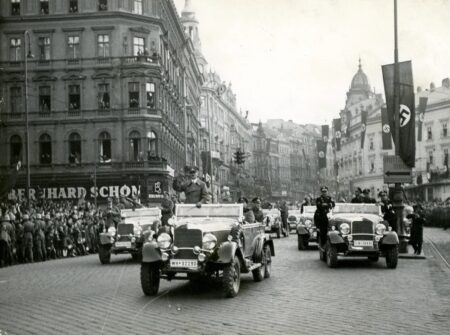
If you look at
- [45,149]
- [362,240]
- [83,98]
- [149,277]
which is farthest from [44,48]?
[149,277]

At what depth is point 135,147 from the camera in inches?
1907

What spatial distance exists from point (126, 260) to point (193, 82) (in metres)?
61.6

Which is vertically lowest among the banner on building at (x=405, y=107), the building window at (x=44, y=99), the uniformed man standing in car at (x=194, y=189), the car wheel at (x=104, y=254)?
the car wheel at (x=104, y=254)

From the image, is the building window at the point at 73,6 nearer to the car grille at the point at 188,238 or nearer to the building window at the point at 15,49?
the building window at the point at 15,49

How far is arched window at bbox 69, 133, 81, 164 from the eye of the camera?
159 ft

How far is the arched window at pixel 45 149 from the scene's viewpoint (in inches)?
1909

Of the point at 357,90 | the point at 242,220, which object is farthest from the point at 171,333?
the point at 357,90

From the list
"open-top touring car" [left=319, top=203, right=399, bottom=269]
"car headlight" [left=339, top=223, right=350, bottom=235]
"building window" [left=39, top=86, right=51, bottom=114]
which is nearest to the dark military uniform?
"open-top touring car" [left=319, top=203, right=399, bottom=269]

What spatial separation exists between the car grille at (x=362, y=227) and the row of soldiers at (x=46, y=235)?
31.5ft

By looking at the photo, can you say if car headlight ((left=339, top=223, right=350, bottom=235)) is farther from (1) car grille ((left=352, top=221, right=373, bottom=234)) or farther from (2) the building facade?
(2) the building facade

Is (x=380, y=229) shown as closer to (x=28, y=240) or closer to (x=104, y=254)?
(x=104, y=254)

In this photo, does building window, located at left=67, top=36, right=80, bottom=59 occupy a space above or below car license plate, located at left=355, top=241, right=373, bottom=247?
above

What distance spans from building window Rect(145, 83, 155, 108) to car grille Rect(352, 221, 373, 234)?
3435cm

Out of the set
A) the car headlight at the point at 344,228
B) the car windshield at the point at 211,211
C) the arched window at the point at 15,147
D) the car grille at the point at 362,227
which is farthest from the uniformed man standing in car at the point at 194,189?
the arched window at the point at 15,147
